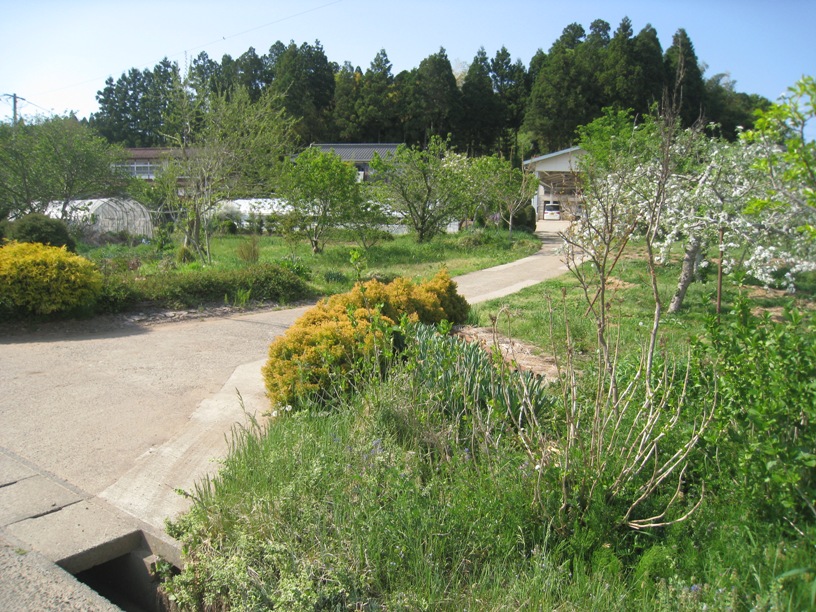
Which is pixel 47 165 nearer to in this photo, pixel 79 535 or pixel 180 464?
pixel 180 464

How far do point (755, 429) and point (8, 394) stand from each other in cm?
595

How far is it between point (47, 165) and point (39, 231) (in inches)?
306

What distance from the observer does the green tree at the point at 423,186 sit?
20.0m

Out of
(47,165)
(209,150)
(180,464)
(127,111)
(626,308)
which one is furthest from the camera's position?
(127,111)

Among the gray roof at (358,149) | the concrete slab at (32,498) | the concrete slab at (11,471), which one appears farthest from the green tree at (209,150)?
the gray roof at (358,149)

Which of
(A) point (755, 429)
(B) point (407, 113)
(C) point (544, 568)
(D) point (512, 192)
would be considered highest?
(B) point (407, 113)

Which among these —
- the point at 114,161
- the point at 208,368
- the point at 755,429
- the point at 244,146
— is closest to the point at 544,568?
the point at 755,429

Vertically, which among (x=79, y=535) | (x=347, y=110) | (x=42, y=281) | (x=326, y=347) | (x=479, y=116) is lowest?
(x=79, y=535)

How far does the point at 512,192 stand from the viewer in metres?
23.6

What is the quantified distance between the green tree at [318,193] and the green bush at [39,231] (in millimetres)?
5439

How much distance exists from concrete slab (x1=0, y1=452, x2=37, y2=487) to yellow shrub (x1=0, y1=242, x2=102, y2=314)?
4.63 meters

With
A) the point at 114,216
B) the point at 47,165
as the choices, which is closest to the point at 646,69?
the point at 114,216

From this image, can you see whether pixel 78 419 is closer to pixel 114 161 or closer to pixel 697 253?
pixel 697 253

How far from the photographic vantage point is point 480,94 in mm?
51281
